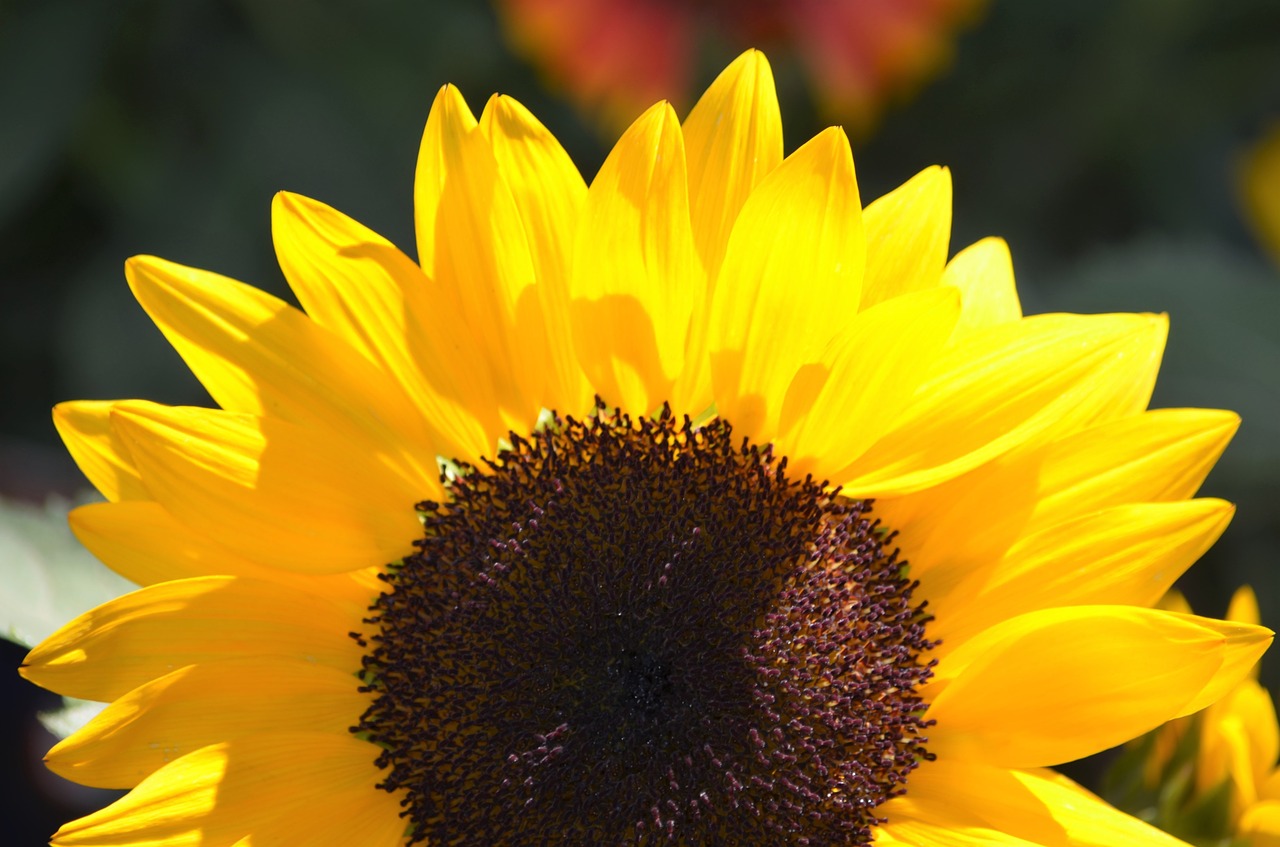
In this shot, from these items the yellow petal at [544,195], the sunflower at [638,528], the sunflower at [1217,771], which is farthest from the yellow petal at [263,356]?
the sunflower at [1217,771]

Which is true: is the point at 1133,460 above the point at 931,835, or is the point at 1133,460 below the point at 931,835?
above

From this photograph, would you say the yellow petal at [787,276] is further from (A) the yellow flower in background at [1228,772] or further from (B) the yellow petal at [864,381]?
(A) the yellow flower in background at [1228,772]

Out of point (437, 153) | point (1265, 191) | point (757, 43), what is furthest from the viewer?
point (1265, 191)

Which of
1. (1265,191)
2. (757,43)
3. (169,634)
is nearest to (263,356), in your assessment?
(169,634)

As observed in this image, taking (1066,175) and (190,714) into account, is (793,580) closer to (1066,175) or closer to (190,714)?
(190,714)

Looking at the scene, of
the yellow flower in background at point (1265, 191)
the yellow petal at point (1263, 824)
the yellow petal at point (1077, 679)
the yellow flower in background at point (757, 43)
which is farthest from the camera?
the yellow flower in background at point (1265, 191)

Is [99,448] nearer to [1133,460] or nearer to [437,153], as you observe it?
[437,153]
